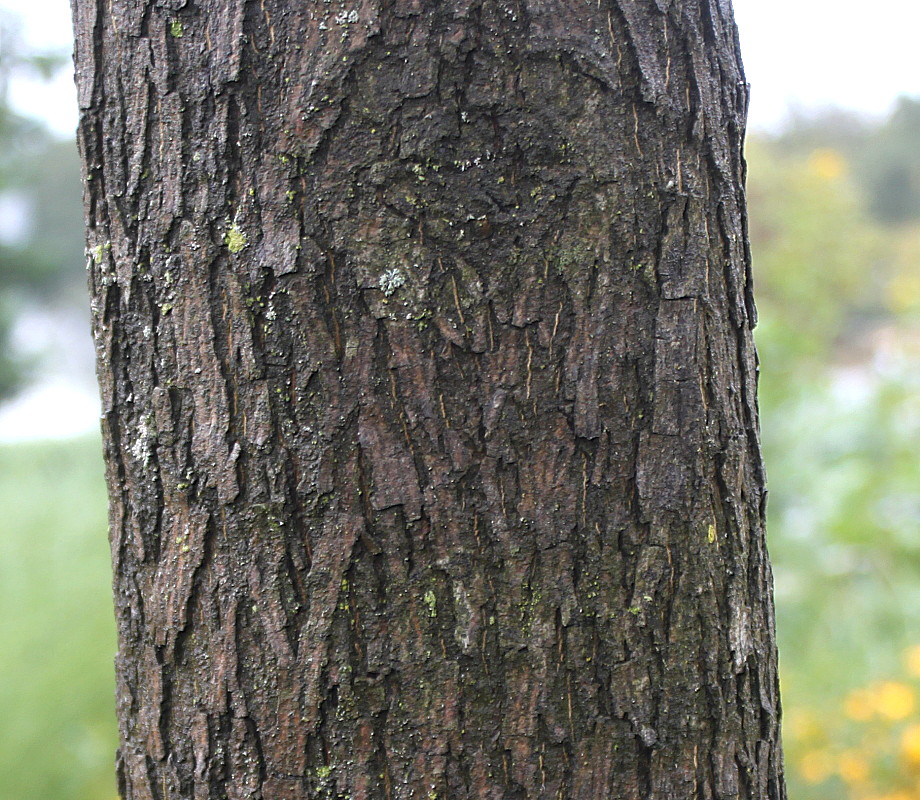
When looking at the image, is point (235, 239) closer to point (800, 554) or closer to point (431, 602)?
point (431, 602)

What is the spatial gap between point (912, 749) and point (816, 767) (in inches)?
12.9

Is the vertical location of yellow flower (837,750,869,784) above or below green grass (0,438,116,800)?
below

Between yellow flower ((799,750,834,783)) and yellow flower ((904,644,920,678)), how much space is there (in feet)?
1.86

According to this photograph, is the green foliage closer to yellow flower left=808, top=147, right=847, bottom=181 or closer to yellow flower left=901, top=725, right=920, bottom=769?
yellow flower left=901, top=725, right=920, bottom=769

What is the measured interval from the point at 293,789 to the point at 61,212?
27.3 meters

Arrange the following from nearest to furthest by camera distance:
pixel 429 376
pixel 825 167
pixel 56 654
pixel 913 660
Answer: pixel 429 376
pixel 913 660
pixel 56 654
pixel 825 167

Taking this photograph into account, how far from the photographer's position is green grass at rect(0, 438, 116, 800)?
11.0 ft

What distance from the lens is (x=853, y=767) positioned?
118 inches

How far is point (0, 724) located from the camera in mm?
3539

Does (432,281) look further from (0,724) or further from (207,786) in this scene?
(0,724)

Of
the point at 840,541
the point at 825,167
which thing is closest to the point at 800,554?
the point at 840,541

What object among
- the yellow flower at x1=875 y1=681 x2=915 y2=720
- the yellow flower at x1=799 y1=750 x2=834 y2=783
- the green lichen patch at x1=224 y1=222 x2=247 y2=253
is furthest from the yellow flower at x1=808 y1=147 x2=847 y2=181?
the green lichen patch at x1=224 y1=222 x2=247 y2=253

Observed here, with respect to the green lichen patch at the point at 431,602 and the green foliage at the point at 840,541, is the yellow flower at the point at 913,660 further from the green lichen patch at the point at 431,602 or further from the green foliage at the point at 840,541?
the green lichen patch at the point at 431,602

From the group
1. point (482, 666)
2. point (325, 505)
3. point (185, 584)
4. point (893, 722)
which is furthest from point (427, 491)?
point (893, 722)
